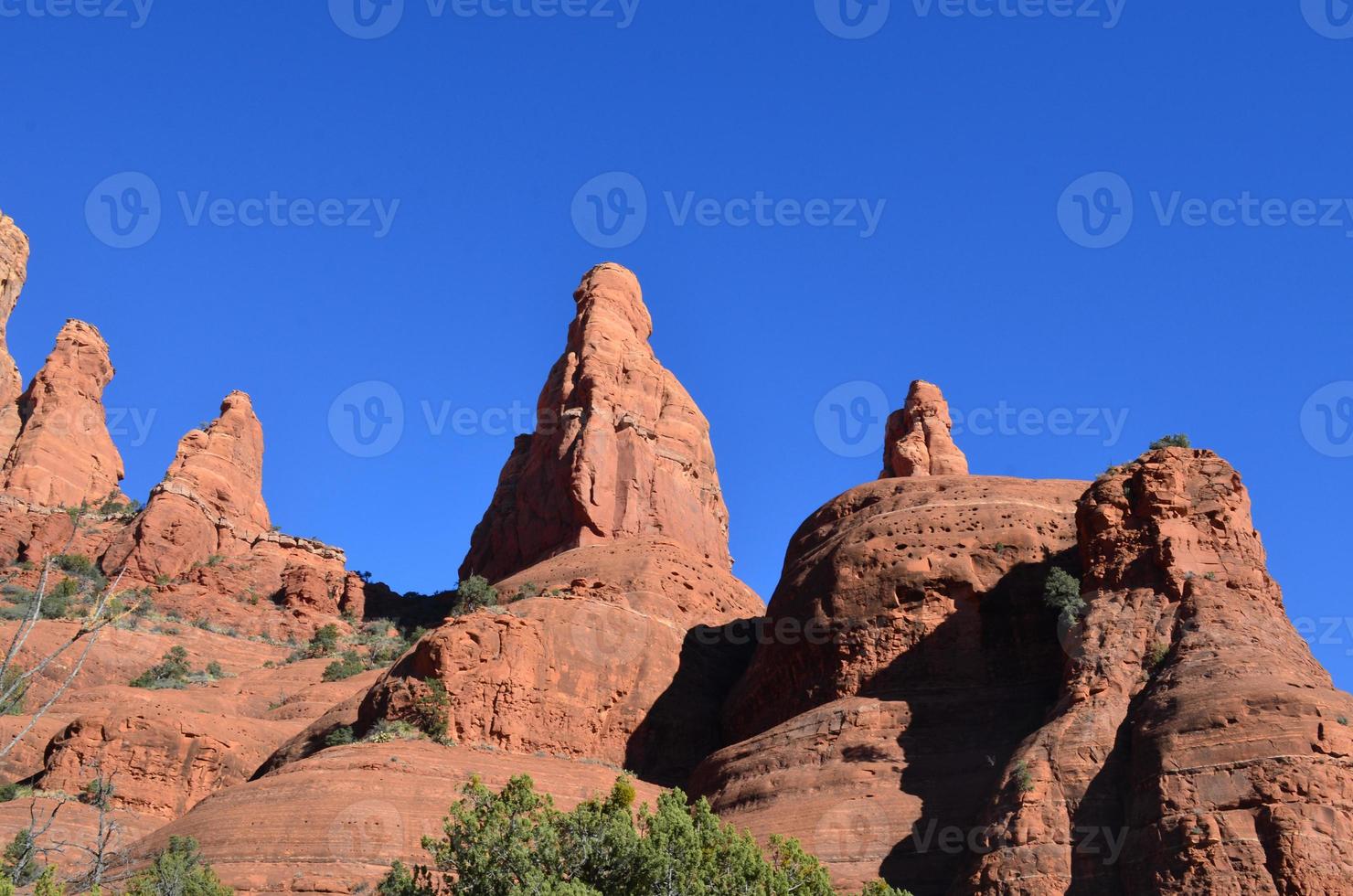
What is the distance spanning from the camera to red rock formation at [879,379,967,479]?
7481 centimetres

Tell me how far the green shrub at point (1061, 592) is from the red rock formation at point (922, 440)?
2870cm

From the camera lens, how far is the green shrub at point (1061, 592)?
141 ft

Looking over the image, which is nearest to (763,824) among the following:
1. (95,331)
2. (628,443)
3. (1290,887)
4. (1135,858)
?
(1135,858)

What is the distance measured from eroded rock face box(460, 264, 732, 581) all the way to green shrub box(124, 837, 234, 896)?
35437 mm

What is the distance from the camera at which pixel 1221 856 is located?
29.2 m

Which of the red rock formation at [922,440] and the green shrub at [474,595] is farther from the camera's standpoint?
the red rock formation at [922,440]

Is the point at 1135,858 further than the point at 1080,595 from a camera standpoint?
No

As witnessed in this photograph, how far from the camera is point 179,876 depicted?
3344 centimetres

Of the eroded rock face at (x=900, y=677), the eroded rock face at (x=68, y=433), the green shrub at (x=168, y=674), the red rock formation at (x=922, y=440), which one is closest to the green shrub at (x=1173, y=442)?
the eroded rock face at (x=900, y=677)

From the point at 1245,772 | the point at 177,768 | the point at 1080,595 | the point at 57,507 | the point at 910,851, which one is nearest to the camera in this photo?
the point at 1245,772

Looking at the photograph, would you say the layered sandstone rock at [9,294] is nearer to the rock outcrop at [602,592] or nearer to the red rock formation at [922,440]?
the rock outcrop at [602,592]

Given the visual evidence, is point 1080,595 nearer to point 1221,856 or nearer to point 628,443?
point 1221,856

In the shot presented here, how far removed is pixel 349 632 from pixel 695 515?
2155 cm

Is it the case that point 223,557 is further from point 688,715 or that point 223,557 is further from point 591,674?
point 688,715
